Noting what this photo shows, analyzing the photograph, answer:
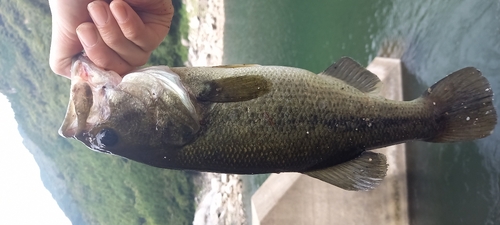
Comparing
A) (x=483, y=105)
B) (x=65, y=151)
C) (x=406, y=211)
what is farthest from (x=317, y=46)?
(x=65, y=151)

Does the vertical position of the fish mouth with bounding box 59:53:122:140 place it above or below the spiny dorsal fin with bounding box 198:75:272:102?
below

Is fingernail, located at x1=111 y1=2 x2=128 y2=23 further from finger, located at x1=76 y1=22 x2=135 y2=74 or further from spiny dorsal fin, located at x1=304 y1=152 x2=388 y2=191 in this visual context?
spiny dorsal fin, located at x1=304 y1=152 x2=388 y2=191

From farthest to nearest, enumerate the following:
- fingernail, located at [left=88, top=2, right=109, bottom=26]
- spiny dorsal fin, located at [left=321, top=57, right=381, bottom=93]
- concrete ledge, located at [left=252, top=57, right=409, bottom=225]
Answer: concrete ledge, located at [left=252, top=57, right=409, bottom=225] < spiny dorsal fin, located at [left=321, top=57, right=381, bottom=93] < fingernail, located at [left=88, top=2, right=109, bottom=26]

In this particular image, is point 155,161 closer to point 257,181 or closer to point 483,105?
point 483,105

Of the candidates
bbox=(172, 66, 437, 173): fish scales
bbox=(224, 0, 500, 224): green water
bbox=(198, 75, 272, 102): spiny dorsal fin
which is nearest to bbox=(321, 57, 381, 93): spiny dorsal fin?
bbox=(172, 66, 437, 173): fish scales

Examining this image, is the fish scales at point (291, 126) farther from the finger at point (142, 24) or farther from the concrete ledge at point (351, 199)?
the concrete ledge at point (351, 199)

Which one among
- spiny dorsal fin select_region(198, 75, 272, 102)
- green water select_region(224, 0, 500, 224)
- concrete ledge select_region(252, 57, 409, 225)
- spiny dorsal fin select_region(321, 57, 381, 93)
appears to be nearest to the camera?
spiny dorsal fin select_region(198, 75, 272, 102)

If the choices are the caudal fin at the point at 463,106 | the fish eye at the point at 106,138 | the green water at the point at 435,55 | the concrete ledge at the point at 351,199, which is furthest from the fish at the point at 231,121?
the concrete ledge at the point at 351,199

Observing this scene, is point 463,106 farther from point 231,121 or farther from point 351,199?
point 351,199
